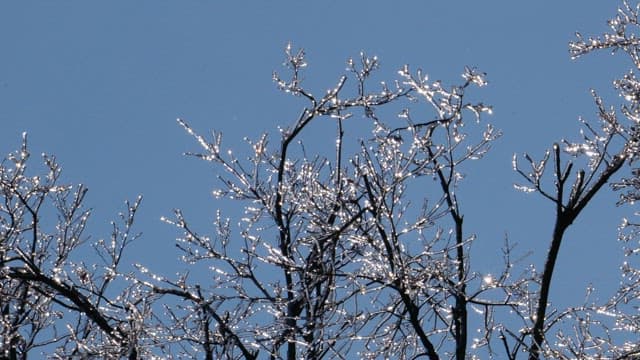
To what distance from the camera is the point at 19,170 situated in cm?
884

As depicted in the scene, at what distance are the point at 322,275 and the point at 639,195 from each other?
19.7 ft

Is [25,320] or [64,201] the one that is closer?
[25,320]

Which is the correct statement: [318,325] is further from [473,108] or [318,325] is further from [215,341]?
[473,108]

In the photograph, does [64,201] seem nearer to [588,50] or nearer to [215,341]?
[215,341]

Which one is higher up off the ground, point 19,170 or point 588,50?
point 588,50

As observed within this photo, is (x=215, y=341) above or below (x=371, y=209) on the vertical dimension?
below

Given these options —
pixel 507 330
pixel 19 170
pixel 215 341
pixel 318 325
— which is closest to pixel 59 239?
pixel 19 170

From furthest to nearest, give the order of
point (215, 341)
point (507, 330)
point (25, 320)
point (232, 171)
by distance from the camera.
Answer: point (25, 320) → point (232, 171) → point (215, 341) → point (507, 330)

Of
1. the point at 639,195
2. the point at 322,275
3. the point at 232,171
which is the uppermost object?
the point at 639,195

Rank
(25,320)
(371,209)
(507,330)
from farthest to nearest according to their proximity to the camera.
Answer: (25,320) < (371,209) < (507,330)

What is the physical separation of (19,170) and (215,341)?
11.4 ft

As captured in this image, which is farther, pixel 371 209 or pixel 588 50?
pixel 588 50

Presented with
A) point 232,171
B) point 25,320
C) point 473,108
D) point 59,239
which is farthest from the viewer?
point 59,239

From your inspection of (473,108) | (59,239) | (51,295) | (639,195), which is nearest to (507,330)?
(473,108)
